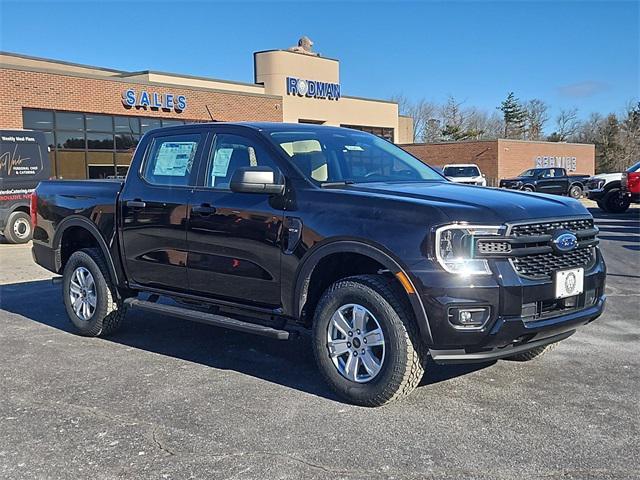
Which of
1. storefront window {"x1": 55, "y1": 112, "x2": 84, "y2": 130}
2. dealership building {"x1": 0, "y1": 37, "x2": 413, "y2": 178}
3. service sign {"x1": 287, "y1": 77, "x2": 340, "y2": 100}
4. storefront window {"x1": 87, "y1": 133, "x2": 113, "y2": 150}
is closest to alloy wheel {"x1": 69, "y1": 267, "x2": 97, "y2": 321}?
dealership building {"x1": 0, "y1": 37, "x2": 413, "y2": 178}

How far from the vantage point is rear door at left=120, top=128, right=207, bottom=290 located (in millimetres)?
5605

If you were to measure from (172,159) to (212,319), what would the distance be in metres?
1.52

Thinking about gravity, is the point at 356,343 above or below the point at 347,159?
below

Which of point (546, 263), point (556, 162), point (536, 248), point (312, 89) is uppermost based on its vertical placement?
point (312, 89)

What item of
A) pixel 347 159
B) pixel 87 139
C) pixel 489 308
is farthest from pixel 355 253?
pixel 87 139

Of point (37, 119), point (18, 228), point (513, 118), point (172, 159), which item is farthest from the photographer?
point (513, 118)

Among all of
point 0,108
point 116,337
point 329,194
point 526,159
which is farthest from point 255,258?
point 526,159

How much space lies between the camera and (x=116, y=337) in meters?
6.58

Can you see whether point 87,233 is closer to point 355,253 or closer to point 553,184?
point 355,253

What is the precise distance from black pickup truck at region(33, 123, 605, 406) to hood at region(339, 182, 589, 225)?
0.01 meters

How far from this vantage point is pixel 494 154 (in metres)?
43.1

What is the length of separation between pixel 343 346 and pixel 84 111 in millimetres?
21653

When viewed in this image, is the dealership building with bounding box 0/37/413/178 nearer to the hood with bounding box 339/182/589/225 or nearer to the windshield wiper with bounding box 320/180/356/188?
the windshield wiper with bounding box 320/180/356/188

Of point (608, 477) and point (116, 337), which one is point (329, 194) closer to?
point (608, 477)
